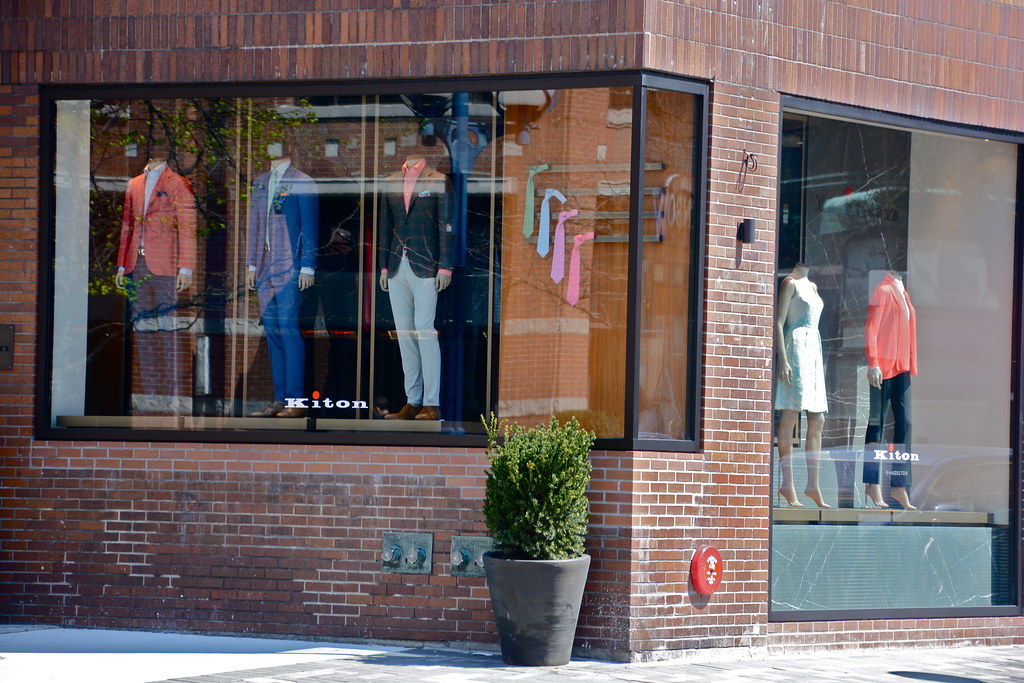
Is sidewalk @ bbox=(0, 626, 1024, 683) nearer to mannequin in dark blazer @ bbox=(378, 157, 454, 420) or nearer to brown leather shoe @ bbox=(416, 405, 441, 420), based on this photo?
brown leather shoe @ bbox=(416, 405, 441, 420)

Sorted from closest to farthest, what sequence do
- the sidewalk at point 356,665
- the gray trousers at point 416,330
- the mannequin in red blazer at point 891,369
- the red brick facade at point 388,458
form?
the sidewalk at point 356,665 → the red brick facade at point 388,458 → the gray trousers at point 416,330 → the mannequin in red blazer at point 891,369

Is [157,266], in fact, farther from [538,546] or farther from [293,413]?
[538,546]

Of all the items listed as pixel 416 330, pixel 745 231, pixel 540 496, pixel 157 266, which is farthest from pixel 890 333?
pixel 157 266

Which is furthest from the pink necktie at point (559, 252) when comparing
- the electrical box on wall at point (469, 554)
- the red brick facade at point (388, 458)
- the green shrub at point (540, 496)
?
the electrical box on wall at point (469, 554)

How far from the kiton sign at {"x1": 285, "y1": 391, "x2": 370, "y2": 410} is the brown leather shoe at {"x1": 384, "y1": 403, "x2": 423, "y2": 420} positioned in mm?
204

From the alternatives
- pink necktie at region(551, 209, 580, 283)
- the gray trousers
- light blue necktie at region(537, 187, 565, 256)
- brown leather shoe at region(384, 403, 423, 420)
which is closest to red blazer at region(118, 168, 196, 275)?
the gray trousers

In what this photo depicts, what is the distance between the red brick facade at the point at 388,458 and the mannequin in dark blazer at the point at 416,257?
0.73 meters

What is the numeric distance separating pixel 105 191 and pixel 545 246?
3380 mm

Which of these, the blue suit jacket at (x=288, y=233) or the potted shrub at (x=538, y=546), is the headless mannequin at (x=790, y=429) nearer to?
the potted shrub at (x=538, y=546)

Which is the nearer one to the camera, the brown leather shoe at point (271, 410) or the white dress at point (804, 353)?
the brown leather shoe at point (271, 410)

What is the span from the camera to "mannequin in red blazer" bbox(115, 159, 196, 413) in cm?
987

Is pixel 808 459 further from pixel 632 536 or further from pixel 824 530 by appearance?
pixel 632 536

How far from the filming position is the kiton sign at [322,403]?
31.3 ft

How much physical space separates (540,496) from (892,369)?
3578 mm
